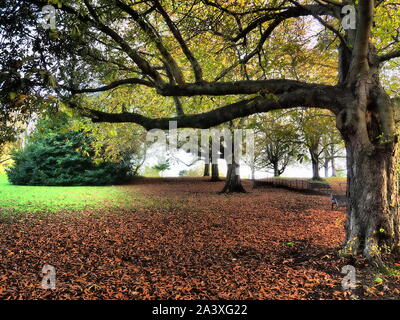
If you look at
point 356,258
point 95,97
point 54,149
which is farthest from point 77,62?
point 54,149

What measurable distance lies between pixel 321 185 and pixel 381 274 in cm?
1457


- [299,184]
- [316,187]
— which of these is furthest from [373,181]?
[299,184]

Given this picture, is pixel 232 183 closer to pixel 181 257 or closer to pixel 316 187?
pixel 316 187

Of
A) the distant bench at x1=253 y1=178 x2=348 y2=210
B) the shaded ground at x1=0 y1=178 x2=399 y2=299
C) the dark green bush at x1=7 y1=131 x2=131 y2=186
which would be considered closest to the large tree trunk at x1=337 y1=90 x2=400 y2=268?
the shaded ground at x1=0 y1=178 x2=399 y2=299

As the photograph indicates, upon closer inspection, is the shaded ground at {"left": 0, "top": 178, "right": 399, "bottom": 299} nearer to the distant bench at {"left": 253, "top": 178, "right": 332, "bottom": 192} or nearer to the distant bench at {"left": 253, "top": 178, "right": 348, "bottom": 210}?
the distant bench at {"left": 253, "top": 178, "right": 348, "bottom": 210}

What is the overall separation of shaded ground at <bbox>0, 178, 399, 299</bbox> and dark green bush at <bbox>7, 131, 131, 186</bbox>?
14.2m

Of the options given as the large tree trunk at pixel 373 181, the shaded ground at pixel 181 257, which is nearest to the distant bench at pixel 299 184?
the shaded ground at pixel 181 257

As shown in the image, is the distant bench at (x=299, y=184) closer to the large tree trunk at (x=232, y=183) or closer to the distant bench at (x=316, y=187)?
the distant bench at (x=316, y=187)

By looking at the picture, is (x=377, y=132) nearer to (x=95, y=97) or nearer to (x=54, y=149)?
(x=95, y=97)

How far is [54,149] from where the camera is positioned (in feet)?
78.2

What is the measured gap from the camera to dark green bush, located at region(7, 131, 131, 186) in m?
23.6

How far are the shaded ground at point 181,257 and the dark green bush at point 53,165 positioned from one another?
46.5 ft

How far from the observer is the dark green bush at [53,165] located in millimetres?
23641

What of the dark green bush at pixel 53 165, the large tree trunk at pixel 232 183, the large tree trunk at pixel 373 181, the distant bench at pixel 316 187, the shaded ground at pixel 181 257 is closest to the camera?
the shaded ground at pixel 181 257
